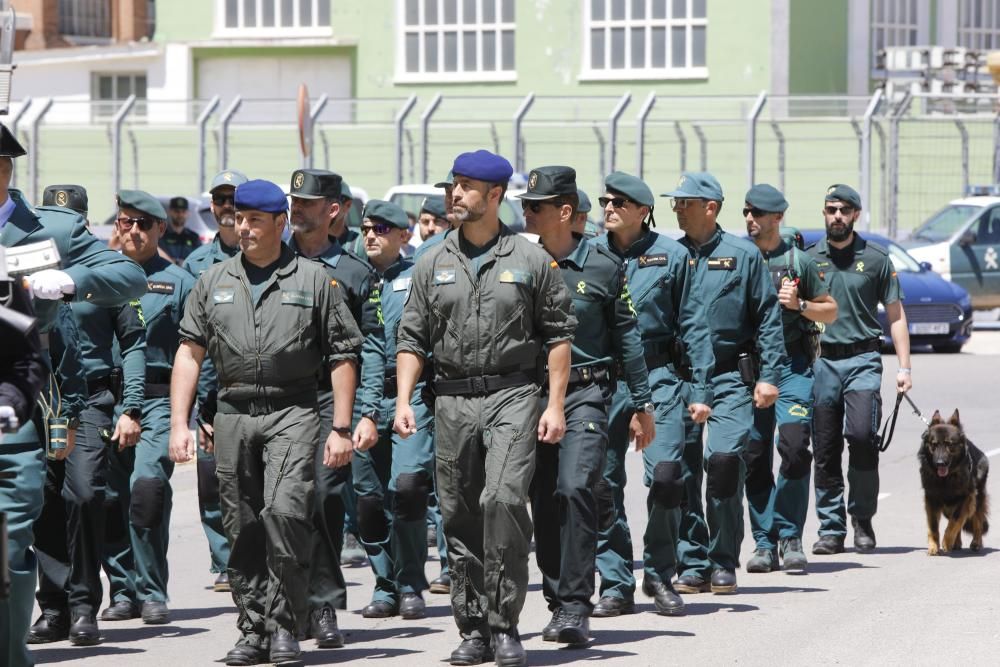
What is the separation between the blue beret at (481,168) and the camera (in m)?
7.79

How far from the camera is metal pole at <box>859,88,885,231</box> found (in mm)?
32500

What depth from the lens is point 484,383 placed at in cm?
775

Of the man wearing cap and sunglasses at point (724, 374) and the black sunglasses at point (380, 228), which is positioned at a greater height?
the black sunglasses at point (380, 228)

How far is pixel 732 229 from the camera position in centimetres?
3741

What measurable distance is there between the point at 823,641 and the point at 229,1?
3827 centimetres

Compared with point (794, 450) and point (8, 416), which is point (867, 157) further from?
point (8, 416)

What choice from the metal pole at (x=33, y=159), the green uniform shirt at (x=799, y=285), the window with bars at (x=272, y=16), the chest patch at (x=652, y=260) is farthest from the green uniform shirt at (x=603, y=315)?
the window with bars at (x=272, y=16)

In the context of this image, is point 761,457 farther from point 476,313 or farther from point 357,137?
point 357,137

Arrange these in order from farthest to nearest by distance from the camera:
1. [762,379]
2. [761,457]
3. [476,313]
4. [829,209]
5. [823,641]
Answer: [829,209] < [761,457] < [762,379] < [823,641] < [476,313]

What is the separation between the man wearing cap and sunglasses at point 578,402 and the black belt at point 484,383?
0.44 meters

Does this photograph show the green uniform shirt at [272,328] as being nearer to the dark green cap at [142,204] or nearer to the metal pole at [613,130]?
the dark green cap at [142,204]

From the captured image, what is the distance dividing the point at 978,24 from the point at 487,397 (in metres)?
40.9

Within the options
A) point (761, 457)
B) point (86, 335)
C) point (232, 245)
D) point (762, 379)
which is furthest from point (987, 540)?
point (86, 335)

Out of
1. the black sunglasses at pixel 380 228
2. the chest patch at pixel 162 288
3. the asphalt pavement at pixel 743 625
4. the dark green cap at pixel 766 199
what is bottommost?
the asphalt pavement at pixel 743 625
